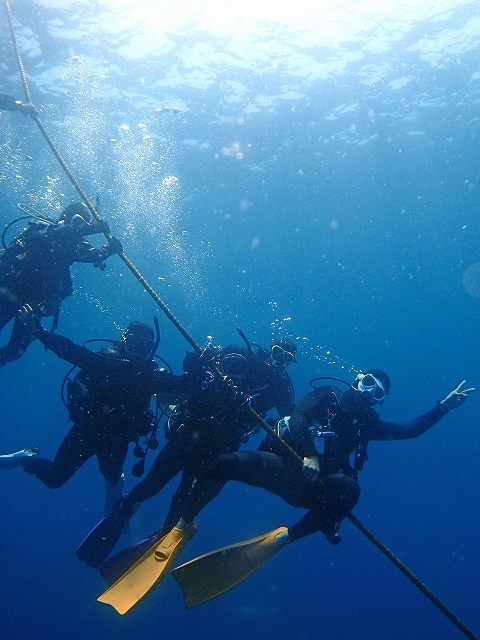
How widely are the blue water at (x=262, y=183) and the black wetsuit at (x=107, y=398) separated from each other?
5102 mm

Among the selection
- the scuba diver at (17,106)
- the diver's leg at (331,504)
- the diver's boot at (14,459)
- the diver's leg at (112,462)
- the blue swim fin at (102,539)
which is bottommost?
the diver's leg at (331,504)

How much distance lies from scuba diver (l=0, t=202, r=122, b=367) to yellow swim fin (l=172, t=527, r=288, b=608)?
4.56 meters

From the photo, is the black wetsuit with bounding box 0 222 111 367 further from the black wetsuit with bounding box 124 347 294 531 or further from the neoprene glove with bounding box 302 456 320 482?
the neoprene glove with bounding box 302 456 320 482

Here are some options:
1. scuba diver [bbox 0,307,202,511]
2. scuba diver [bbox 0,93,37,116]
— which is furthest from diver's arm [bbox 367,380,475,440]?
scuba diver [bbox 0,93,37,116]

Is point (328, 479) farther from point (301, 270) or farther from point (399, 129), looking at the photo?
point (301, 270)

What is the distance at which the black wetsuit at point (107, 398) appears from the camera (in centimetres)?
650

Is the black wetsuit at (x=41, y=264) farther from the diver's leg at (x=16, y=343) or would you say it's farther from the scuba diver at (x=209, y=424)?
the scuba diver at (x=209, y=424)

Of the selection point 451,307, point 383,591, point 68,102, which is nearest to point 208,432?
point 68,102

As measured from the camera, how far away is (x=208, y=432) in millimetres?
5961

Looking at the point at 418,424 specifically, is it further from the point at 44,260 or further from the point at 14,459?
the point at 14,459

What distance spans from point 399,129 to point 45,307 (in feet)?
81.1

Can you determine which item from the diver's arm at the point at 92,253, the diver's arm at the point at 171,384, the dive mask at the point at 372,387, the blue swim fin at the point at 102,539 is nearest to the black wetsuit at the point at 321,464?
the dive mask at the point at 372,387

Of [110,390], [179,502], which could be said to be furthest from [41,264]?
[179,502]

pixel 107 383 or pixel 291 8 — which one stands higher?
pixel 291 8
